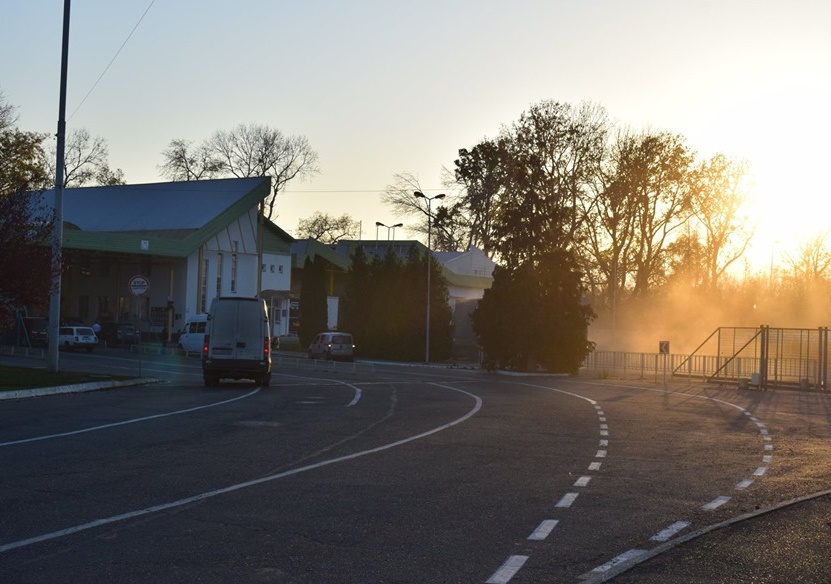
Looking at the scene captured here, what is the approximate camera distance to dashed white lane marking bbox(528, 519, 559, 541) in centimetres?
869

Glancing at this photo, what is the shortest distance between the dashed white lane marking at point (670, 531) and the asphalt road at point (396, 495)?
0.03 m

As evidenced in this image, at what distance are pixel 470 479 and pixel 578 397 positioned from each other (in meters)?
19.0

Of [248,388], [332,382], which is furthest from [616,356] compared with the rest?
[248,388]

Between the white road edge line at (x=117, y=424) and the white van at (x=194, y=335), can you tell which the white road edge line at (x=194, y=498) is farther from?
the white van at (x=194, y=335)

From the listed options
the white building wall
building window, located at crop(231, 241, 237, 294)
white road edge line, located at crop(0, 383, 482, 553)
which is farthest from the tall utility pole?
building window, located at crop(231, 241, 237, 294)

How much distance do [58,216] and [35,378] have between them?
16.7 feet

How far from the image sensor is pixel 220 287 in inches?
2837

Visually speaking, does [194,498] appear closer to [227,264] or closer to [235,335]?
[235,335]

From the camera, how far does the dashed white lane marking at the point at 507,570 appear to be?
7.08 meters

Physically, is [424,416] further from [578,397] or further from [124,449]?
[578,397]

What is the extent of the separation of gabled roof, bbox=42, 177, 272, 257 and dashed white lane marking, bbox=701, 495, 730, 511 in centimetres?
5534

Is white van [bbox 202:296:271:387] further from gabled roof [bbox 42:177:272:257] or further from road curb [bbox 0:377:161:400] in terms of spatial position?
gabled roof [bbox 42:177:272:257]

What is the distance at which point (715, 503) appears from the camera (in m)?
10.8

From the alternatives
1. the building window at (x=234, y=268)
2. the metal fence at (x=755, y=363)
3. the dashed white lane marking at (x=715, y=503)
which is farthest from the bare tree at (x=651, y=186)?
the dashed white lane marking at (x=715, y=503)
